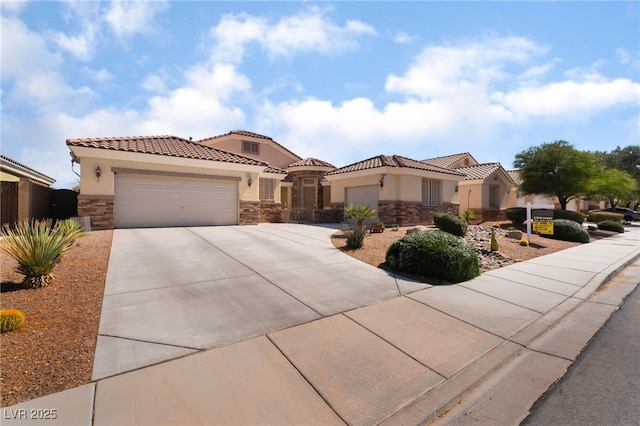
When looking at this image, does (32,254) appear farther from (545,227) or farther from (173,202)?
(545,227)

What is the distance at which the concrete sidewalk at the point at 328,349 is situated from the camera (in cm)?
268

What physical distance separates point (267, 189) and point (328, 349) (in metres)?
17.1

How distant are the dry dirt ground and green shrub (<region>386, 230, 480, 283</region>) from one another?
6.09m

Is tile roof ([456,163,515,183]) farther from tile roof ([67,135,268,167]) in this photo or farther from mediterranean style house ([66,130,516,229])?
tile roof ([67,135,268,167])

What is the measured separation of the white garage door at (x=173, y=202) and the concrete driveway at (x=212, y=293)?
4853 millimetres

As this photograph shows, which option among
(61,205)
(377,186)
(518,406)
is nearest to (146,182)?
(61,205)

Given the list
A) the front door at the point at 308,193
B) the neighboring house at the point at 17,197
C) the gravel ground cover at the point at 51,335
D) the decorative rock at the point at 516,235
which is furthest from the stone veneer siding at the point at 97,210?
the decorative rock at the point at 516,235

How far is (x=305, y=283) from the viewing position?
6.10 m

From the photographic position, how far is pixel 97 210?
42.0 feet

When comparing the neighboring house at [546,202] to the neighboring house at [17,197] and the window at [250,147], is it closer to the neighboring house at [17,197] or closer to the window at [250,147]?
the window at [250,147]

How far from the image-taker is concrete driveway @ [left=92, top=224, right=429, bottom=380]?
3.63 m

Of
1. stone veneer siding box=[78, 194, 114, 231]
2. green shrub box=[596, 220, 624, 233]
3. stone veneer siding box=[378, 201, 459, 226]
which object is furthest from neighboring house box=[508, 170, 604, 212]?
stone veneer siding box=[78, 194, 114, 231]

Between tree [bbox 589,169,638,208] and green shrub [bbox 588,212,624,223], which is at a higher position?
tree [bbox 589,169,638,208]

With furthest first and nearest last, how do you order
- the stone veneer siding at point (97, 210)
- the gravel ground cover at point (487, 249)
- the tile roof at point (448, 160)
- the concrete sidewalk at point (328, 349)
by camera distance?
the tile roof at point (448, 160)
the stone veneer siding at point (97, 210)
the gravel ground cover at point (487, 249)
the concrete sidewalk at point (328, 349)
